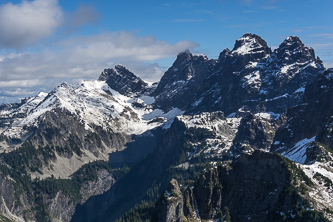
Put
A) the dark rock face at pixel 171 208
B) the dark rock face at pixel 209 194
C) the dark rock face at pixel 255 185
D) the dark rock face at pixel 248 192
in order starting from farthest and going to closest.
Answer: the dark rock face at pixel 209 194, the dark rock face at pixel 171 208, the dark rock face at pixel 255 185, the dark rock face at pixel 248 192

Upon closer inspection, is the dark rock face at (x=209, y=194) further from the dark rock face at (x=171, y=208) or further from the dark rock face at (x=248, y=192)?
the dark rock face at (x=171, y=208)

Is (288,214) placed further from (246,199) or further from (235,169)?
(235,169)

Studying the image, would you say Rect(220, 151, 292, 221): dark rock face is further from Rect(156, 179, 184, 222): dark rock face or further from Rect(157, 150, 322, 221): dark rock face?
Rect(156, 179, 184, 222): dark rock face

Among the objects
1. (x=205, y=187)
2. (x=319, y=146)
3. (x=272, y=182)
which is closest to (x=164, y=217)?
(x=205, y=187)

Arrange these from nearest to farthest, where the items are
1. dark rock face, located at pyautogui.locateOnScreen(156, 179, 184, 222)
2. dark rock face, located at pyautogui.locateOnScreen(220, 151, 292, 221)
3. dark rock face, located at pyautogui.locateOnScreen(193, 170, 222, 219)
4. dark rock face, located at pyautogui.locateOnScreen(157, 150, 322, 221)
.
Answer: dark rock face, located at pyautogui.locateOnScreen(157, 150, 322, 221), dark rock face, located at pyautogui.locateOnScreen(220, 151, 292, 221), dark rock face, located at pyautogui.locateOnScreen(156, 179, 184, 222), dark rock face, located at pyautogui.locateOnScreen(193, 170, 222, 219)

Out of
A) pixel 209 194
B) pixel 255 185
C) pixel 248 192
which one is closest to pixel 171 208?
pixel 209 194

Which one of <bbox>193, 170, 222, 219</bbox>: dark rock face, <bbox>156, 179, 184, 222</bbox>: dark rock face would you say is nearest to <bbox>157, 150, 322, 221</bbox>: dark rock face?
<bbox>193, 170, 222, 219</bbox>: dark rock face

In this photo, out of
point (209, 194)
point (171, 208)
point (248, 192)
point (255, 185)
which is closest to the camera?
point (171, 208)

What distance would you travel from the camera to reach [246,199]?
174500mm

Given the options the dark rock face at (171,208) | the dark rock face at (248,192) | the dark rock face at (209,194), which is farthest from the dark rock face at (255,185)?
the dark rock face at (171,208)

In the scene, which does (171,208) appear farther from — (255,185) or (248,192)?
(255,185)

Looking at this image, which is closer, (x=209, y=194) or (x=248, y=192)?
(x=248, y=192)

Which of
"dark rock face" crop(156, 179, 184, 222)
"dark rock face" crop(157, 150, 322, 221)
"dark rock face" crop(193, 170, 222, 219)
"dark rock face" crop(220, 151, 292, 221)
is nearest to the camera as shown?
"dark rock face" crop(157, 150, 322, 221)

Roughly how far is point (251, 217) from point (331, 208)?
93.4 ft
